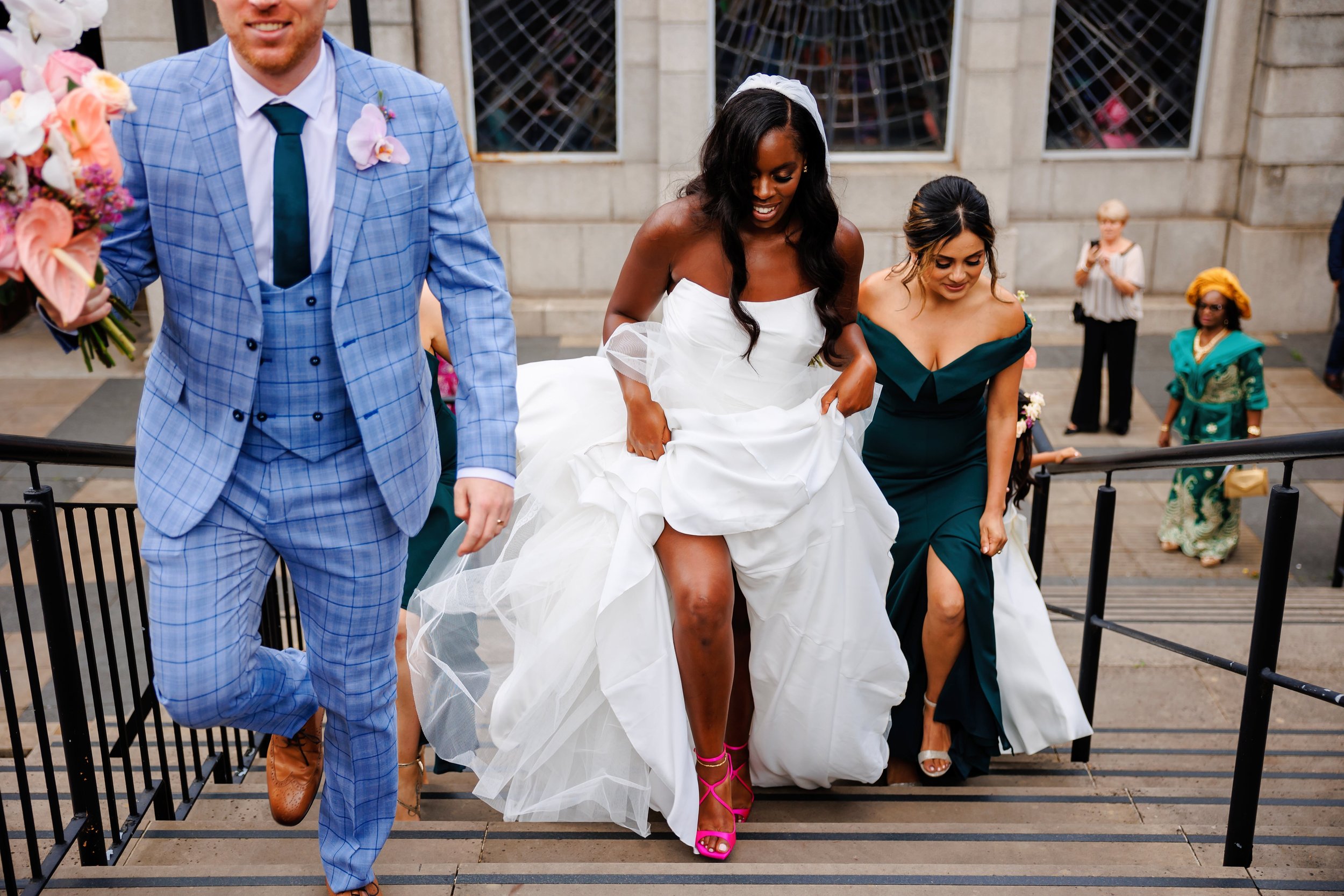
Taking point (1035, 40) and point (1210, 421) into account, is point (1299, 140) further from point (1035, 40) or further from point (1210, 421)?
point (1210, 421)

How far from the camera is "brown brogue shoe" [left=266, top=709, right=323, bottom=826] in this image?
9.75ft

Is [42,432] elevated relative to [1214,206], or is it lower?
lower

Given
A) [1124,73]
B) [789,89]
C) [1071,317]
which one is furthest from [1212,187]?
[789,89]

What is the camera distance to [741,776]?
149 inches

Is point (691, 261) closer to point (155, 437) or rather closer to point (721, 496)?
point (721, 496)

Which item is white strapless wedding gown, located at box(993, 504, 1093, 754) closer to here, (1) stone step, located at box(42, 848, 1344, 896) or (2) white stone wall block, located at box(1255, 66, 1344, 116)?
(1) stone step, located at box(42, 848, 1344, 896)

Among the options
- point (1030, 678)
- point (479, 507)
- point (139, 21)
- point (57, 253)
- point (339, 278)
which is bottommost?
point (1030, 678)

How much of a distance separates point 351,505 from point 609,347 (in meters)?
1.27

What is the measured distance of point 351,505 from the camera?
2.59 metres

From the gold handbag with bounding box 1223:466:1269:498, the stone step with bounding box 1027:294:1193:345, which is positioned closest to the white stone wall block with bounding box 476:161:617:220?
the stone step with bounding box 1027:294:1193:345

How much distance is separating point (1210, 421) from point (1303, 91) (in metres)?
4.73

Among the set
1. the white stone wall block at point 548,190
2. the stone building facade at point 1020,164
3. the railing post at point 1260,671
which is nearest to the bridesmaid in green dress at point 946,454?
the railing post at point 1260,671

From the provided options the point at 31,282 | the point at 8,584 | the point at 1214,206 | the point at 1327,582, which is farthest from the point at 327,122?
the point at 1214,206

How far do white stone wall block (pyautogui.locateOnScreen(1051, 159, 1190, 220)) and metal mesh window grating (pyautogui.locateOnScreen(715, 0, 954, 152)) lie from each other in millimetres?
1082
